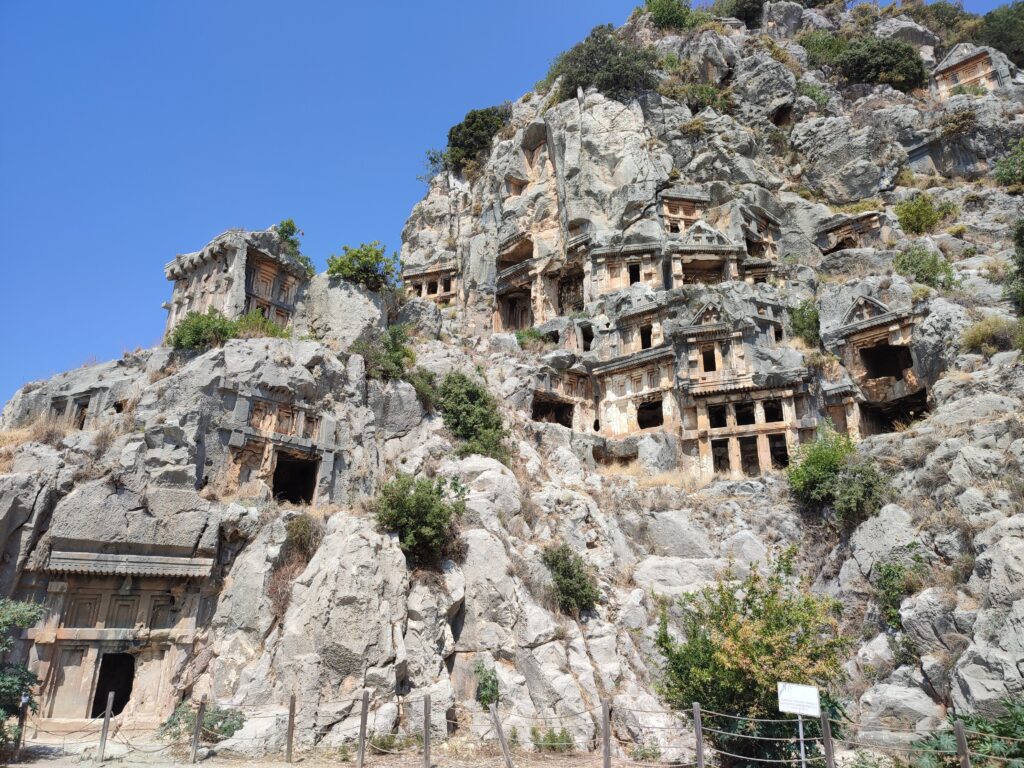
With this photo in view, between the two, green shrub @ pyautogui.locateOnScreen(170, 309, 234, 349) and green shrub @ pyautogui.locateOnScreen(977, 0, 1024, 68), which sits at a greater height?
green shrub @ pyautogui.locateOnScreen(977, 0, 1024, 68)

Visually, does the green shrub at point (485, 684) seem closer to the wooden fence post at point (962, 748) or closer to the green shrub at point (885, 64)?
the wooden fence post at point (962, 748)

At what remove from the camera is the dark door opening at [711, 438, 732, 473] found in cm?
3207

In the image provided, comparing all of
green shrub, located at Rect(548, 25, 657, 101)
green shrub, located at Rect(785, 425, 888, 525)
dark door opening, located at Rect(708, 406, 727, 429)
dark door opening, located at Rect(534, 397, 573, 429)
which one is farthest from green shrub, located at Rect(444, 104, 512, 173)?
green shrub, located at Rect(785, 425, 888, 525)

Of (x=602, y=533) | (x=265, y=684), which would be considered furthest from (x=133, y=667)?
(x=602, y=533)

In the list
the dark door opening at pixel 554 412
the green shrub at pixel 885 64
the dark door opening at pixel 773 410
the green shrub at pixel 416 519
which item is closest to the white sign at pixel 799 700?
the green shrub at pixel 416 519

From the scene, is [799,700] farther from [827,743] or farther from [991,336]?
[991,336]

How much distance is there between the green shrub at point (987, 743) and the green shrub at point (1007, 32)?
57.4m

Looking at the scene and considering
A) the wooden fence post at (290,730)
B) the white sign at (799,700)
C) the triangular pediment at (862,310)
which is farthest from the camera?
the triangular pediment at (862,310)

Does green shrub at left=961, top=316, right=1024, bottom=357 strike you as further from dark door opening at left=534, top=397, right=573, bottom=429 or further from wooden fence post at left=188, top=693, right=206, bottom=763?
wooden fence post at left=188, top=693, right=206, bottom=763

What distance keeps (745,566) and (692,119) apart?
33.1 m

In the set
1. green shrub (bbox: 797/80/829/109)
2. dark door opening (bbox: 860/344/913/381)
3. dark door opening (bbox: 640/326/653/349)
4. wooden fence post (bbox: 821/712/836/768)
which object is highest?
green shrub (bbox: 797/80/829/109)

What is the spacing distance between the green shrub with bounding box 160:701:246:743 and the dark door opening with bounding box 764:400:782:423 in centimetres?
2519

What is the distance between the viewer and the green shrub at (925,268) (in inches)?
1167

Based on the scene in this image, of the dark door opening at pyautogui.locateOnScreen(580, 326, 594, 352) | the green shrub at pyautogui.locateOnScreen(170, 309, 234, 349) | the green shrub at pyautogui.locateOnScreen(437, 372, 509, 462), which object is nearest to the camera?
the green shrub at pyautogui.locateOnScreen(170, 309, 234, 349)
